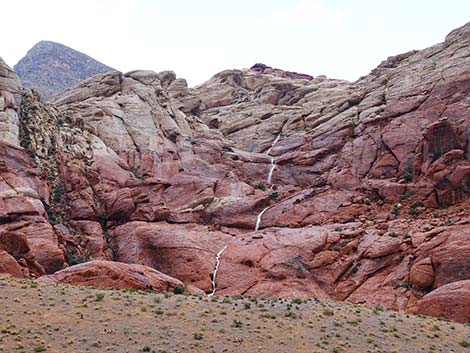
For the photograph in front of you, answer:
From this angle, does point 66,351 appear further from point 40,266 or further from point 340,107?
point 340,107

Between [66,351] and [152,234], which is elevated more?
[66,351]

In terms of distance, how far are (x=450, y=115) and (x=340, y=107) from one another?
2073 centimetres

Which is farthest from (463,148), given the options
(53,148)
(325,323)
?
(53,148)

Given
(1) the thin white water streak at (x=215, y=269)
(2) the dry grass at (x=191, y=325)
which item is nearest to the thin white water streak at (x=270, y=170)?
(1) the thin white water streak at (x=215, y=269)

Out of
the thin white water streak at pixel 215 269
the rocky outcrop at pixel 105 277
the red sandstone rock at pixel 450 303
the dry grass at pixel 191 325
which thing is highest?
the red sandstone rock at pixel 450 303

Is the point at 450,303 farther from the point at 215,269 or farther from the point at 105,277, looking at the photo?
the point at 105,277

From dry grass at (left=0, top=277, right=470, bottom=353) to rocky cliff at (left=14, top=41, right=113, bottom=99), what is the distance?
5359 inches

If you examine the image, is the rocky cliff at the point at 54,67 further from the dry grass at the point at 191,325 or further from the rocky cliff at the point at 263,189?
the dry grass at the point at 191,325

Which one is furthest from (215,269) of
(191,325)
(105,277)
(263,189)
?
(191,325)

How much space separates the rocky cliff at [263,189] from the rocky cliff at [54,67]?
85.3m

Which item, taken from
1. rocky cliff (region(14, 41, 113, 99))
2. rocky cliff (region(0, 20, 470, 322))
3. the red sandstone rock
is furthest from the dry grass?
rocky cliff (region(14, 41, 113, 99))

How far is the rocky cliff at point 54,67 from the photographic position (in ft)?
516

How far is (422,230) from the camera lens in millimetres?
42812

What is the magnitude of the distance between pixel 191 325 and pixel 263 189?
132 feet
